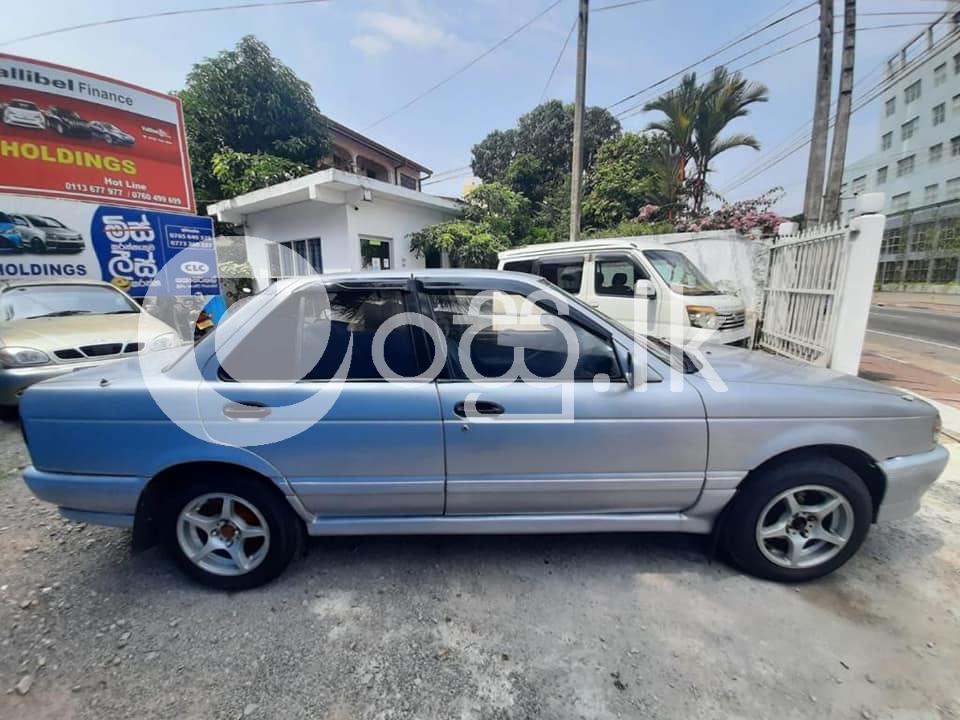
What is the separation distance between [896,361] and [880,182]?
41.3m

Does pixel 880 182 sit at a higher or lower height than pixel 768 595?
higher

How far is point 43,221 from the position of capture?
23.1ft

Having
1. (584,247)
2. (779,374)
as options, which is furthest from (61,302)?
(779,374)

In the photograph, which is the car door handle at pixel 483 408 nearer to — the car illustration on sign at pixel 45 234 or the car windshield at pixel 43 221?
the car illustration on sign at pixel 45 234

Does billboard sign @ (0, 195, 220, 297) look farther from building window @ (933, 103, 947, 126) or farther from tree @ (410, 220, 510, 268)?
building window @ (933, 103, 947, 126)

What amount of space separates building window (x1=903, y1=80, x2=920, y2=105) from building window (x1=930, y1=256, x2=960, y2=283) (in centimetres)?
2013

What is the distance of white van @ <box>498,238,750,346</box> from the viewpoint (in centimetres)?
544

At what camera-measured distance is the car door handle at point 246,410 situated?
1999 mm

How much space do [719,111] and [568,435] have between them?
43.4 feet

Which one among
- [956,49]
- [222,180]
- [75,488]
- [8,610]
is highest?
[956,49]

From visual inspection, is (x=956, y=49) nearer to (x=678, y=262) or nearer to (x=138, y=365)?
(x=678, y=262)

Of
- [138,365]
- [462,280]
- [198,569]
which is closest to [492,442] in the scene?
[462,280]

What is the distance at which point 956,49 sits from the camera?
2770cm

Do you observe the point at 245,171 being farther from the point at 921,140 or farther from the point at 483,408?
the point at 921,140
